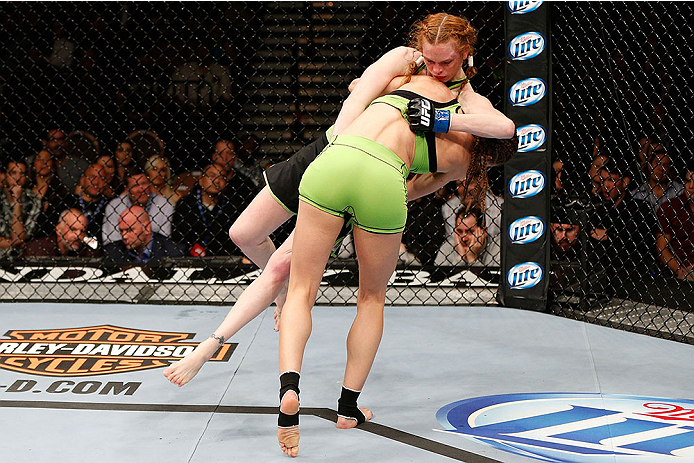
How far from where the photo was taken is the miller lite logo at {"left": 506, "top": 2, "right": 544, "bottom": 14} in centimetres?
318

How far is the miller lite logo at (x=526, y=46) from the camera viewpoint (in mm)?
3188

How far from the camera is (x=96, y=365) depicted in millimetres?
2535

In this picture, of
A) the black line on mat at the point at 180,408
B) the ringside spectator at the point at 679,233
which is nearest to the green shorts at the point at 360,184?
the black line on mat at the point at 180,408

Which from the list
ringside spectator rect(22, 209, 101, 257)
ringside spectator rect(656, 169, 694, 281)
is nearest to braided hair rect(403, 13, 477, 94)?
ringside spectator rect(656, 169, 694, 281)

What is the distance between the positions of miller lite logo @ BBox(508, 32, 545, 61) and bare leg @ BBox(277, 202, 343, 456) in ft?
5.70

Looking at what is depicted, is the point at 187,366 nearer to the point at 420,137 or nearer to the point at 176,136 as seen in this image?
the point at 420,137

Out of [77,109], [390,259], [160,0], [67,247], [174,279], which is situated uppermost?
[160,0]

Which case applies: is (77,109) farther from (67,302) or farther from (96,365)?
(96,365)

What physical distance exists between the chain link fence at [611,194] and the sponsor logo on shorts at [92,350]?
1623mm

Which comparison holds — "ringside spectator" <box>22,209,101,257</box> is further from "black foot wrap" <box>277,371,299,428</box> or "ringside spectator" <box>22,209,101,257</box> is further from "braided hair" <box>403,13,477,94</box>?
"braided hair" <box>403,13,477,94</box>

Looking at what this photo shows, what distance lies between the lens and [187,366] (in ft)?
6.43

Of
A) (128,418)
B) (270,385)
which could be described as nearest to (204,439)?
(128,418)

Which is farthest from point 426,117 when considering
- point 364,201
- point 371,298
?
point 371,298

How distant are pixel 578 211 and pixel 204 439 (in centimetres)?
201
